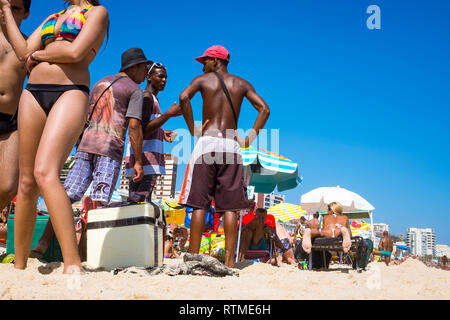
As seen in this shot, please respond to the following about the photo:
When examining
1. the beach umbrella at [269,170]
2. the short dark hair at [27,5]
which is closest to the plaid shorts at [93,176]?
the short dark hair at [27,5]

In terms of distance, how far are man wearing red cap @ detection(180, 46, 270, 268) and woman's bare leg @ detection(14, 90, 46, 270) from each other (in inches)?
56.6

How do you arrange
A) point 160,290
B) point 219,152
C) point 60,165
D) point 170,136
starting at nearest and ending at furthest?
point 160,290, point 60,165, point 219,152, point 170,136

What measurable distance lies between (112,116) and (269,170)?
7106 millimetres

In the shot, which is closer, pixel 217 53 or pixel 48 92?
pixel 48 92

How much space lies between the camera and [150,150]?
4.12 metres

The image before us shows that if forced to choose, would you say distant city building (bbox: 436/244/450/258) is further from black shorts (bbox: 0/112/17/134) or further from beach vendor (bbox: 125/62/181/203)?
black shorts (bbox: 0/112/17/134)

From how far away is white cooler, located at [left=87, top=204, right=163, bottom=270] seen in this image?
2922mm

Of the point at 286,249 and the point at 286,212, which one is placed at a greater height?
the point at 286,212

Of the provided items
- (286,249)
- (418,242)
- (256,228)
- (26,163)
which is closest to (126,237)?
(26,163)

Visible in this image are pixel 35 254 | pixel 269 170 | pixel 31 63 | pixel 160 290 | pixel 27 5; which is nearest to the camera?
pixel 160 290

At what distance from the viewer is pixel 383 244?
15.1m

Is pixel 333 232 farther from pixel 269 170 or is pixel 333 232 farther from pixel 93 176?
pixel 269 170

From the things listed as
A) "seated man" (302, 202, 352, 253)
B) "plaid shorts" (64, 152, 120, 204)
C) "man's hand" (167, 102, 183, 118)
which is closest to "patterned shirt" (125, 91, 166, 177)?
"man's hand" (167, 102, 183, 118)
